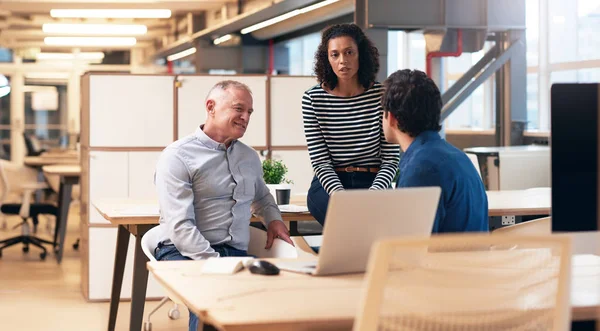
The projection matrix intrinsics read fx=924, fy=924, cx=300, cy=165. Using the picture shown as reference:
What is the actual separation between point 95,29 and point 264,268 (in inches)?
558

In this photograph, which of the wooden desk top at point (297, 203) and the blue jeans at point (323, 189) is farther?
the wooden desk top at point (297, 203)

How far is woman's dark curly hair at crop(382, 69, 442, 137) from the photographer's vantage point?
2869 mm

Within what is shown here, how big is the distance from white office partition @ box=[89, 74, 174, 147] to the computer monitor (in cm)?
467

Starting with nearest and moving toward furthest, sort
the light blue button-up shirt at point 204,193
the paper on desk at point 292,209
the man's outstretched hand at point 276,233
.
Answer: the light blue button-up shirt at point 204,193 → the man's outstretched hand at point 276,233 → the paper on desk at point 292,209

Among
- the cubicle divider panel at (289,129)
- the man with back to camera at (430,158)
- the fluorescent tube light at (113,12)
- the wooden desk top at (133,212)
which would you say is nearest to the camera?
the man with back to camera at (430,158)

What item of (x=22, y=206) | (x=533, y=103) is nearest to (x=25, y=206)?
(x=22, y=206)

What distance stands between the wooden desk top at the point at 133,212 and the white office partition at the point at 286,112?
2074mm

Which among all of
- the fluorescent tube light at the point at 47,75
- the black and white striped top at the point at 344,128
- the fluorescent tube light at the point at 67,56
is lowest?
the black and white striped top at the point at 344,128

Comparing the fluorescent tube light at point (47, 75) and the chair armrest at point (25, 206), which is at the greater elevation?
the fluorescent tube light at point (47, 75)

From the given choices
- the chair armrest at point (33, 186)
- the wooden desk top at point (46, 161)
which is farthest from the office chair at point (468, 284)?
the wooden desk top at point (46, 161)

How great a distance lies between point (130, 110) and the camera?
21.7 feet

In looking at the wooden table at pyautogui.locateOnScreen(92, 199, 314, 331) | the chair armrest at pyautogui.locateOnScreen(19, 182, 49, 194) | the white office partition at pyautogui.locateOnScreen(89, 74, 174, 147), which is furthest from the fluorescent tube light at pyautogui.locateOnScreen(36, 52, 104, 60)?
the wooden table at pyautogui.locateOnScreen(92, 199, 314, 331)

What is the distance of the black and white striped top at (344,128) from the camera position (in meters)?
3.98

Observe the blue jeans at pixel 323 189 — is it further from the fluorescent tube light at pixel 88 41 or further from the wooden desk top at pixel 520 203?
the fluorescent tube light at pixel 88 41
